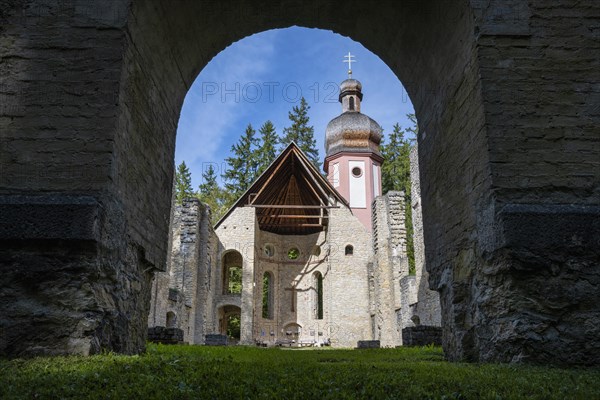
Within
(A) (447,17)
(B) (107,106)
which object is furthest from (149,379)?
(A) (447,17)

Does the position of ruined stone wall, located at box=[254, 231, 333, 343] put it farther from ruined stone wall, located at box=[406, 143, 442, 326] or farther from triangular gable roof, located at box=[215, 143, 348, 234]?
ruined stone wall, located at box=[406, 143, 442, 326]

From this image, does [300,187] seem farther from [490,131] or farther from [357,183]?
[490,131]

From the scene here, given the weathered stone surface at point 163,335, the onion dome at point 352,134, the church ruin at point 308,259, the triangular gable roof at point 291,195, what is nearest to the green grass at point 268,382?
the weathered stone surface at point 163,335

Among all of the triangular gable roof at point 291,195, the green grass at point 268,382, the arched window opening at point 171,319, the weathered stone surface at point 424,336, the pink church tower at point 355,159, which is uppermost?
the pink church tower at point 355,159

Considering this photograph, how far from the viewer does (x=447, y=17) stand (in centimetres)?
553

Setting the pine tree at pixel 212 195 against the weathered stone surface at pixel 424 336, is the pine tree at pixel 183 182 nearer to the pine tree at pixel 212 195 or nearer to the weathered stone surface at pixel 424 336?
the pine tree at pixel 212 195

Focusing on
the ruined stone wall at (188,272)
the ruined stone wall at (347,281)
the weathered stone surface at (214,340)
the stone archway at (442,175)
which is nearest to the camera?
the stone archway at (442,175)

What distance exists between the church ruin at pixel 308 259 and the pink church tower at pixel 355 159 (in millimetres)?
75

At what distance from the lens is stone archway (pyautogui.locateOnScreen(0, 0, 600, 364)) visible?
13.8ft

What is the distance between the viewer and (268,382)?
10.9 ft

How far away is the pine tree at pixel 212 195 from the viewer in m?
40.5

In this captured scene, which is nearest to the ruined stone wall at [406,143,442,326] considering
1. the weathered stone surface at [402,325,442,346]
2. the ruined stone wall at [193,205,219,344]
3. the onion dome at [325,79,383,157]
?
the weathered stone surface at [402,325,442,346]

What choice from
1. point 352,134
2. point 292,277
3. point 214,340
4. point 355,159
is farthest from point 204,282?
point 352,134

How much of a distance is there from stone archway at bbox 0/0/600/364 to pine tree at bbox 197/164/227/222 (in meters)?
34.0
